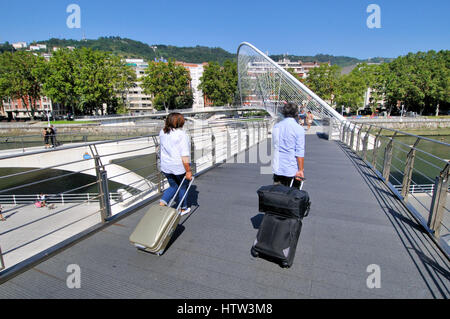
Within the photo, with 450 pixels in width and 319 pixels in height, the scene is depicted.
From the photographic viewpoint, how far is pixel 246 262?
7.36ft

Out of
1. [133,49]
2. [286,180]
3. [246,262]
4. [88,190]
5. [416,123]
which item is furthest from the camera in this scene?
[133,49]

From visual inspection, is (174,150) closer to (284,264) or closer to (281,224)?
(281,224)

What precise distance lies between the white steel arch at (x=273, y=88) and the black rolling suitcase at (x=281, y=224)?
11801 mm

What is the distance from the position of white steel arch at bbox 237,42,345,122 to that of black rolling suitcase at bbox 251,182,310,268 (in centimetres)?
1180

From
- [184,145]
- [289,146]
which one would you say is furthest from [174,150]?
[289,146]

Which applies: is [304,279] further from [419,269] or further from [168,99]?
[168,99]

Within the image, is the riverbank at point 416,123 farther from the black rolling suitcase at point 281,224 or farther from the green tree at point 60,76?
the green tree at point 60,76

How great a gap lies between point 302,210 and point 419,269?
1.11 metres

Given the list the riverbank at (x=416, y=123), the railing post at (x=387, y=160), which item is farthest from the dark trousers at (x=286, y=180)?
the riverbank at (x=416, y=123)

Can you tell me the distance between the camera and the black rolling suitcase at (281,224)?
209 centimetres

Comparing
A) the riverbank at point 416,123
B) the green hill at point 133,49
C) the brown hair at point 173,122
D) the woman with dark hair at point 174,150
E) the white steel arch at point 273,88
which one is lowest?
the riverbank at point 416,123

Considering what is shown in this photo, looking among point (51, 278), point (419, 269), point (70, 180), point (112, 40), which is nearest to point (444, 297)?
point (419, 269)

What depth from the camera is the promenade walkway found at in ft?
6.22

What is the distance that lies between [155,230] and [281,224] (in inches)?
44.9
